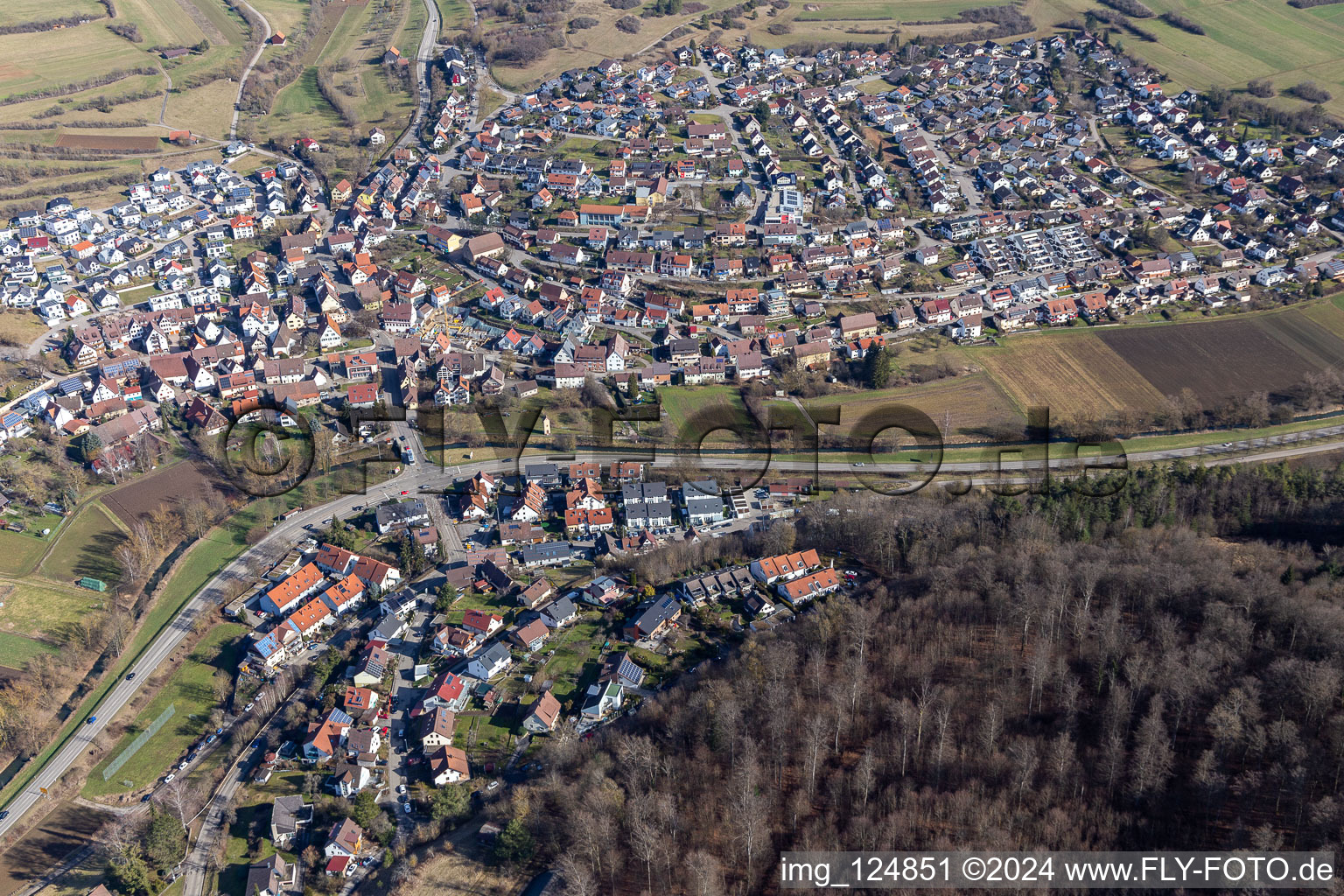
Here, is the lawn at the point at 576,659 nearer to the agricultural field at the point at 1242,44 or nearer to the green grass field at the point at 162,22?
the agricultural field at the point at 1242,44

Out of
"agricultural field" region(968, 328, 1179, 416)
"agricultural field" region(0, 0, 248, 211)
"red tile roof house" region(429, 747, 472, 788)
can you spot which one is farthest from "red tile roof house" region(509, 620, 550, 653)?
"agricultural field" region(0, 0, 248, 211)

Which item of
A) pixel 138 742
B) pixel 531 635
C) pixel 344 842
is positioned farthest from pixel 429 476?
pixel 344 842

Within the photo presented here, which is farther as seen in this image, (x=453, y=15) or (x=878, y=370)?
(x=453, y=15)

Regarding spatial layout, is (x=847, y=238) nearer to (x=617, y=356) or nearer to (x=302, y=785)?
(x=617, y=356)

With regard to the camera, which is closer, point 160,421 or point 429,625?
point 429,625

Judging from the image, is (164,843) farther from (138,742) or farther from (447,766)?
(447,766)

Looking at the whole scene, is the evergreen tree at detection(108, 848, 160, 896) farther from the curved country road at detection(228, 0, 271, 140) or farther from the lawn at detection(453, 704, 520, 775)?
the curved country road at detection(228, 0, 271, 140)

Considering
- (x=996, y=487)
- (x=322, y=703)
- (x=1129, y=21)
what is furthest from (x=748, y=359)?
(x=1129, y=21)
